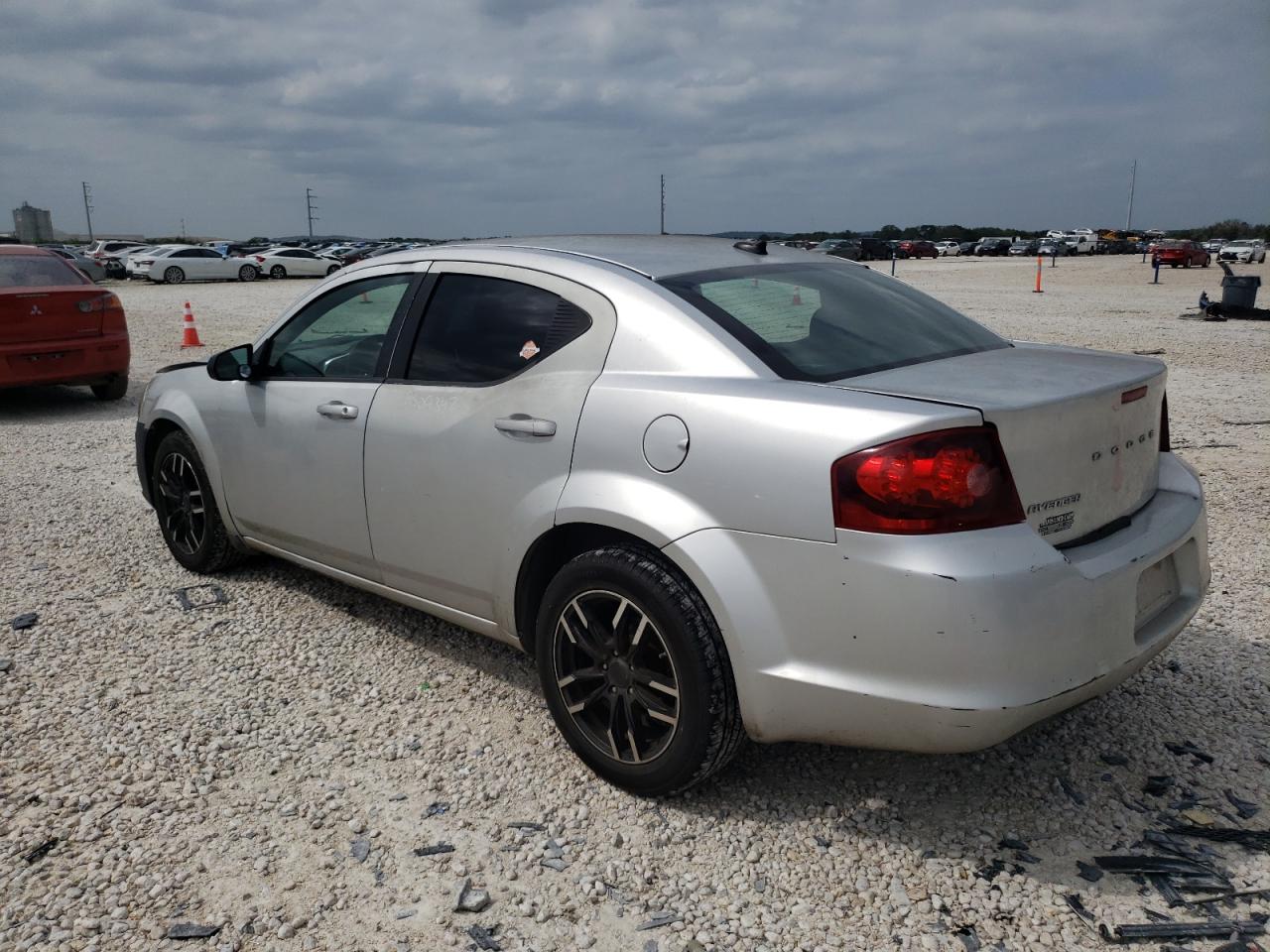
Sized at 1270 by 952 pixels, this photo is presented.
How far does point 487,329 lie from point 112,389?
347 inches

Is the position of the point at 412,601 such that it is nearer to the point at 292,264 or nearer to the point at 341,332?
the point at 341,332

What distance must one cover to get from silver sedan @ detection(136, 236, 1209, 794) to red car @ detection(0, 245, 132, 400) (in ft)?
22.9


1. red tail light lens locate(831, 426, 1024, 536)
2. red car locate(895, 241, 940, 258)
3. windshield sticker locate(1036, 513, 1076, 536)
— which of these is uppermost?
red car locate(895, 241, 940, 258)

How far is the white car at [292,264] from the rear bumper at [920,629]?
140 feet

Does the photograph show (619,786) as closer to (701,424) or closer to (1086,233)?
(701,424)

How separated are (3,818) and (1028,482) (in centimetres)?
309

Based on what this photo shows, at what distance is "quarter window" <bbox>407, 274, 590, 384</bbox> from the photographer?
3.37 m

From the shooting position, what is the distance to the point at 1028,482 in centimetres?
261

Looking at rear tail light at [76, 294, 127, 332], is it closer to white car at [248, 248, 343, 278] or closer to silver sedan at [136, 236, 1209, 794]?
silver sedan at [136, 236, 1209, 794]

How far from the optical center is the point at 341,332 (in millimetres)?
4277

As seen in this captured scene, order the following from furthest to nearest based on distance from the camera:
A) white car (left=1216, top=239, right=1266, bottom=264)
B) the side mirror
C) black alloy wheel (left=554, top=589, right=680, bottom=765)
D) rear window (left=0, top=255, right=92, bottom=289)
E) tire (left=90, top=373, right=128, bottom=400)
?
white car (left=1216, top=239, right=1266, bottom=264)
tire (left=90, top=373, right=128, bottom=400)
rear window (left=0, top=255, right=92, bottom=289)
the side mirror
black alloy wheel (left=554, top=589, right=680, bottom=765)

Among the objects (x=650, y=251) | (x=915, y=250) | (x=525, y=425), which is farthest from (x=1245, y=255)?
(x=525, y=425)

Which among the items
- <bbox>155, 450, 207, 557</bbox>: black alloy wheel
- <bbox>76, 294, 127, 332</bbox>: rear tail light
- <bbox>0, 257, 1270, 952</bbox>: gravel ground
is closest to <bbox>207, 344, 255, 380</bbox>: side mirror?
<bbox>155, 450, 207, 557</bbox>: black alloy wheel

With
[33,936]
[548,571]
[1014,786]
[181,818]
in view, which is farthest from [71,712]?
[1014,786]
